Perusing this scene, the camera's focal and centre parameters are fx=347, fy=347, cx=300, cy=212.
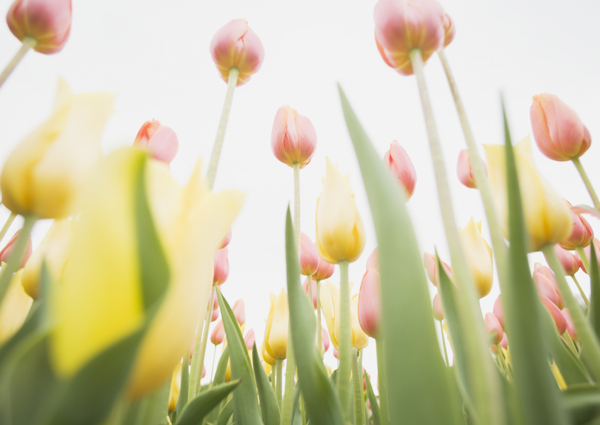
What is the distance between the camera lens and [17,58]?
0.54 metres

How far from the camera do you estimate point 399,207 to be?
0.27m

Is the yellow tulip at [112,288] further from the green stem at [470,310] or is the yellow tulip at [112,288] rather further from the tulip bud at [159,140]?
the tulip bud at [159,140]

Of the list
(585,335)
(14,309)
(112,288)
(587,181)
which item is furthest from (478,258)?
(14,309)

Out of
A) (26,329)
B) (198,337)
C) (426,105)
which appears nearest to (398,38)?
(426,105)

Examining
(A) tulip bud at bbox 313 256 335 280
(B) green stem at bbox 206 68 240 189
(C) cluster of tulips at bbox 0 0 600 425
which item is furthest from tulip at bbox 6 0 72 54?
(A) tulip bud at bbox 313 256 335 280

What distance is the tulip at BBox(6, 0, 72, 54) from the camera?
1.98ft

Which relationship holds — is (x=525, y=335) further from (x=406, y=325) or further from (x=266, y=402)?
(x=266, y=402)

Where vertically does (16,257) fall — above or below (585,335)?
above

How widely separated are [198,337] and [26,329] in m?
0.53

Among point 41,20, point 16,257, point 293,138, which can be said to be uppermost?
point 41,20

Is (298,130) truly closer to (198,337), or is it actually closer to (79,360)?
(198,337)

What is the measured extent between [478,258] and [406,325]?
1.79 feet

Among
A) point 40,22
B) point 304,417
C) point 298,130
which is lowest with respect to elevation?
point 304,417

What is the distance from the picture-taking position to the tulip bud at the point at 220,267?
3.15ft
